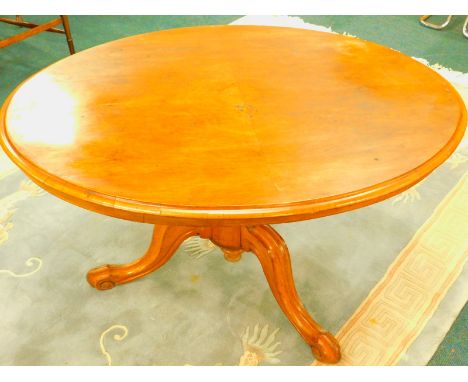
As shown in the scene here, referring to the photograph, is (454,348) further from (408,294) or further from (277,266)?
(277,266)

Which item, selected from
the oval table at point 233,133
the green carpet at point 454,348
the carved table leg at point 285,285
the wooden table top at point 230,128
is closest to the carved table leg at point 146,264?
the oval table at point 233,133

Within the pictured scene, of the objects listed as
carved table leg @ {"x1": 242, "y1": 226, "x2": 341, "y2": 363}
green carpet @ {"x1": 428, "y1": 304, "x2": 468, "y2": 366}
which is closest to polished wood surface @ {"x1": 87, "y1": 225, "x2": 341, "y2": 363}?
carved table leg @ {"x1": 242, "y1": 226, "x2": 341, "y2": 363}

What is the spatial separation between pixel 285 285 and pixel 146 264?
46cm

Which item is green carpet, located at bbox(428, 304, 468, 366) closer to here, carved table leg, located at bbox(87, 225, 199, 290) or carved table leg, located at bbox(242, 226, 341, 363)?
carved table leg, located at bbox(242, 226, 341, 363)

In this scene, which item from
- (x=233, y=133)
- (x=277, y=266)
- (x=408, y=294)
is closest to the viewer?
(x=233, y=133)

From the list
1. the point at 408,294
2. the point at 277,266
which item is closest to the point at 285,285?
the point at 277,266

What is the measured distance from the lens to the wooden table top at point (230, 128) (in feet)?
2.56

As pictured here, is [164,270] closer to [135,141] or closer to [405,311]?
[135,141]

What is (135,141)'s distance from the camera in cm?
91

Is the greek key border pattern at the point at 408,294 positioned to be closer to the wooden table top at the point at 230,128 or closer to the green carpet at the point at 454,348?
the green carpet at the point at 454,348

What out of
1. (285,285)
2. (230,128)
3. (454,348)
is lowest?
(454,348)

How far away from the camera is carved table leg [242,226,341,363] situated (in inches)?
46.9

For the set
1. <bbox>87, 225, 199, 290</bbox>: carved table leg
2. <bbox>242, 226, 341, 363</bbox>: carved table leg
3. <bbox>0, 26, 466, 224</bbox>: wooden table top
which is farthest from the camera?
Answer: <bbox>87, 225, 199, 290</bbox>: carved table leg

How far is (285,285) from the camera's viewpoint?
1.23m
